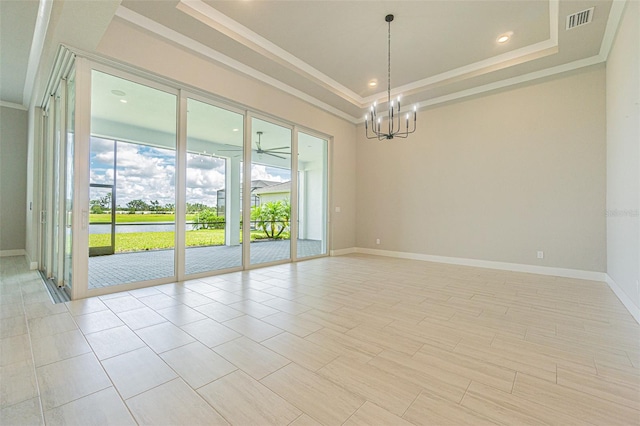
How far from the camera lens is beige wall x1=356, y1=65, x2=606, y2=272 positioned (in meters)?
4.50

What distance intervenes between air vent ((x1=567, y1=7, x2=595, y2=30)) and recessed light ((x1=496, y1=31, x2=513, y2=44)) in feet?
2.22

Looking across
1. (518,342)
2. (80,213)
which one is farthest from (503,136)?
(80,213)

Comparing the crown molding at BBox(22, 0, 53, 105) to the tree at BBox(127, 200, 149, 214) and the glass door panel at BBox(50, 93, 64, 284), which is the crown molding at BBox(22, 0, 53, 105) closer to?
the glass door panel at BBox(50, 93, 64, 284)

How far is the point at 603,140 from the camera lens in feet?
14.3

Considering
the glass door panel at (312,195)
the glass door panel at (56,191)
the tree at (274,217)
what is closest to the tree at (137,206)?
the glass door panel at (56,191)

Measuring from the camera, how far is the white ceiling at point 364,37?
133 inches

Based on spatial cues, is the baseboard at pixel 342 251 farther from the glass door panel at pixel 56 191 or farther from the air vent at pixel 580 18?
the air vent at pixel 580 18

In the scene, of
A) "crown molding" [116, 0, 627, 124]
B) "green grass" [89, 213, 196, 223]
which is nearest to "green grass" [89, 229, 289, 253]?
"green grass" [89, 213, 196, 223]

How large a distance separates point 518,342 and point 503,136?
4.36m

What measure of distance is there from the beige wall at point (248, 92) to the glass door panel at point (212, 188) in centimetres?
42

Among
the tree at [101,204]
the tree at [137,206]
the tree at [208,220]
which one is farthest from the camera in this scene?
the tree at [208,220]

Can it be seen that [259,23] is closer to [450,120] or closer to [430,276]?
[450,120]

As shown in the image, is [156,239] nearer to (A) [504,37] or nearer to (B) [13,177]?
(B) [13,177]

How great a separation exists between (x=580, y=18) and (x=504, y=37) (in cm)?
86
